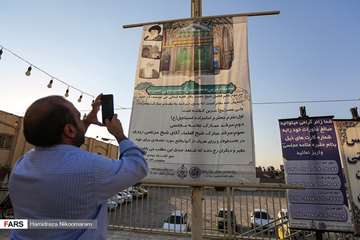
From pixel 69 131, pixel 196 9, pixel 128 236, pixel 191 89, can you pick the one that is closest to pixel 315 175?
pixel 191 89

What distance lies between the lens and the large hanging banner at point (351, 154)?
398 cm

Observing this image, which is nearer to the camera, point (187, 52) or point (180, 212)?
point (187, 52)

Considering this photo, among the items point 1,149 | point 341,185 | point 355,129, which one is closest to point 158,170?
point 341,185

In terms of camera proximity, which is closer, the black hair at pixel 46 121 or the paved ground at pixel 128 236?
the black hair at pixel 46 121

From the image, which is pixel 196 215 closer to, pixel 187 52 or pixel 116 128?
pixel 116 128

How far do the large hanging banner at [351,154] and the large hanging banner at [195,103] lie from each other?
3.14 m

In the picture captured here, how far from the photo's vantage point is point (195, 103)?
7.22 ft

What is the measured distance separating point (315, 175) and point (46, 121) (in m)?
4.33

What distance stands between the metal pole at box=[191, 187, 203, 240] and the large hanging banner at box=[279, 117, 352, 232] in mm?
2763

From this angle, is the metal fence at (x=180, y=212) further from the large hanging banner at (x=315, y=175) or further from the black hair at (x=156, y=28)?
the black hair at (x=156, y=28)

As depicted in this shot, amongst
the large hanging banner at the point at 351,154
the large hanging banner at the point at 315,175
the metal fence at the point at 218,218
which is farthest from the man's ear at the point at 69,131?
the large hanging banner at the point at 351,154

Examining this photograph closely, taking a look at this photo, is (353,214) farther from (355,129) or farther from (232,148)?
(232,148)

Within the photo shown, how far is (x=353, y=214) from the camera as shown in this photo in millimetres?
3834

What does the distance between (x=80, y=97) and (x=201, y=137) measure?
7670 millimetres
